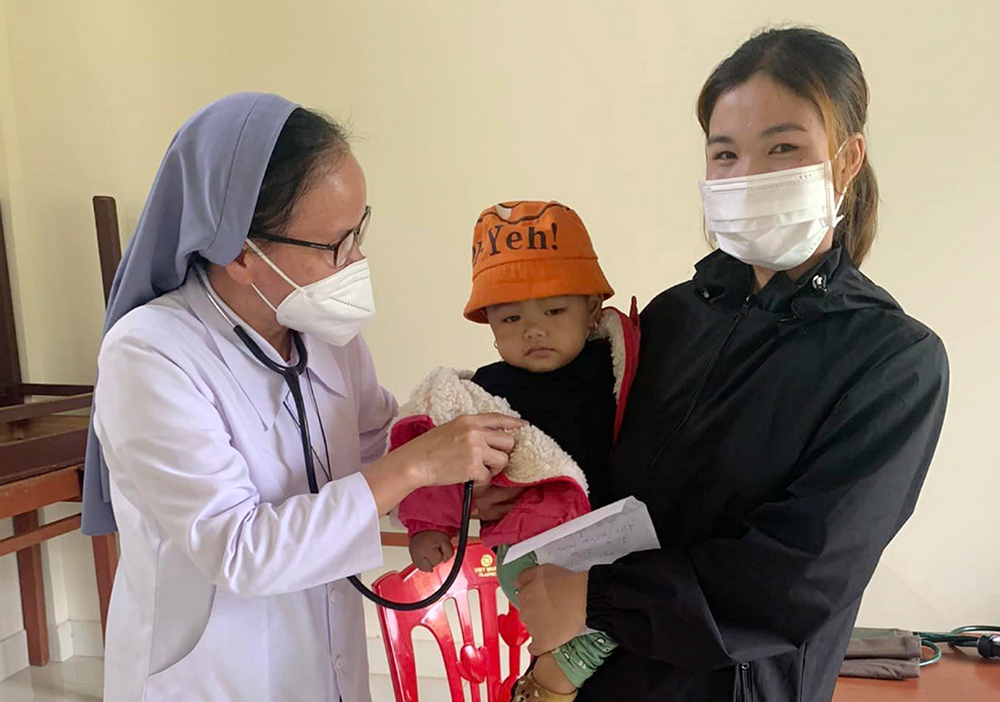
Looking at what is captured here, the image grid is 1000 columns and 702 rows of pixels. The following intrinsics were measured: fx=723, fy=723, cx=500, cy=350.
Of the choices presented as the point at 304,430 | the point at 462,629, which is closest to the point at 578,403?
the point at 304,430

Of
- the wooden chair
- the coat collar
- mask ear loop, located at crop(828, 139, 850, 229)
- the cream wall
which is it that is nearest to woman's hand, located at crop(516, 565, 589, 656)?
the coat collar

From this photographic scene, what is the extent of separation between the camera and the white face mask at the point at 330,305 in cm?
116

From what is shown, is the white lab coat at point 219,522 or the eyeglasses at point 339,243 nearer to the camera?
the white lab coat at point 219,522

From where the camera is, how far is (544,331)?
1171mm

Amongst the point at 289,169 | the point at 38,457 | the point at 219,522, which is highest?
the point at 289,169

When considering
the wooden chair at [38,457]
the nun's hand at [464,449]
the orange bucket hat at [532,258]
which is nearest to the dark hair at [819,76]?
the orange bucket hat at [532,258]

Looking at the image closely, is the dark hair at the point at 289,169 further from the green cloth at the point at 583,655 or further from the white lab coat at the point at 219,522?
the green cloth at the point at 583,655

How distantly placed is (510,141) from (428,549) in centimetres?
153

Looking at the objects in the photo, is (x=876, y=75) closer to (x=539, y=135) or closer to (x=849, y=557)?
(x=539, y=135)

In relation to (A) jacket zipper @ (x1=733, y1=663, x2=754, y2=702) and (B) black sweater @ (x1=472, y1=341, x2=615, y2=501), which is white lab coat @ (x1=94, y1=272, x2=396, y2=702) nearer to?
(B) black sweater @ (x1=472, y1=341, x2=615, y2=501)

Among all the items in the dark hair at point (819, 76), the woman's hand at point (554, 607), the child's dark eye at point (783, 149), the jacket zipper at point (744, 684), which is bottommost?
the jacket zipper at point (744, 684)

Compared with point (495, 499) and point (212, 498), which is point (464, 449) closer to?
point (495, 499)

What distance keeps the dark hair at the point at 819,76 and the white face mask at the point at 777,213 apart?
0.06 meters

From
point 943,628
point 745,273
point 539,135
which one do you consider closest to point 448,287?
point 539,135
